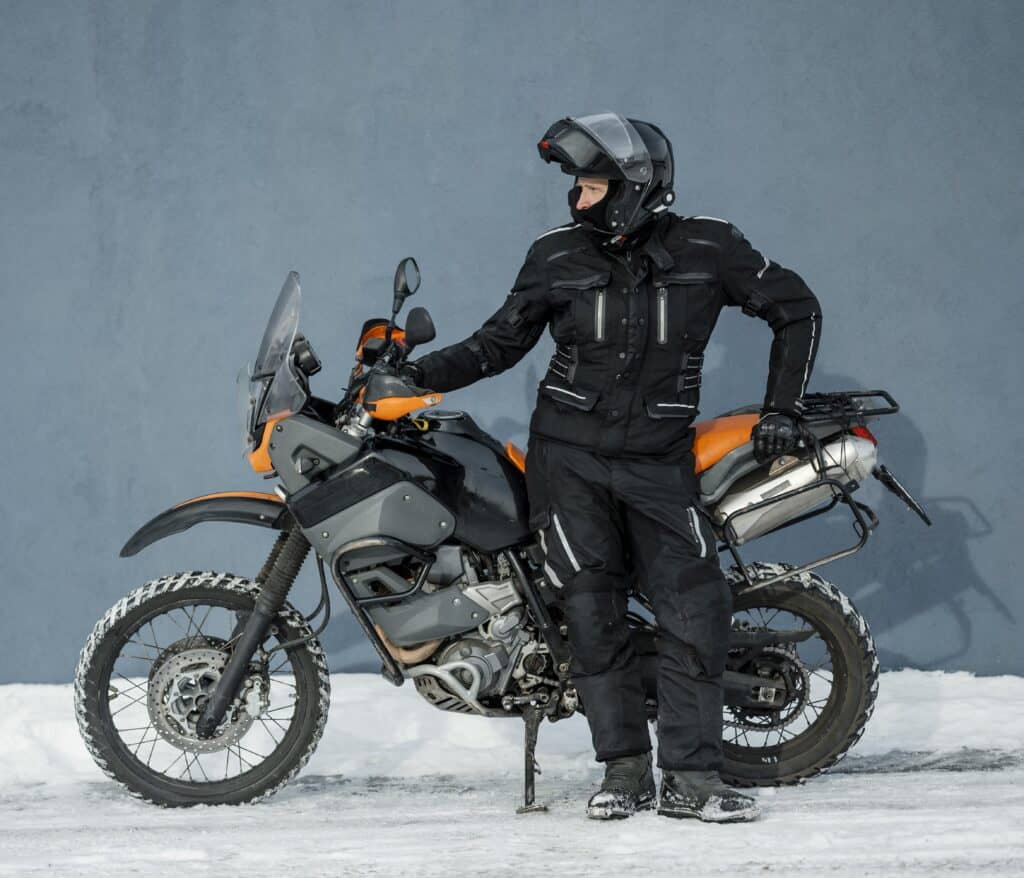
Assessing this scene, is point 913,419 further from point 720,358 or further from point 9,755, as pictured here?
point 9,755

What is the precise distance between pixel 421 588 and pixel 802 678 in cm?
110

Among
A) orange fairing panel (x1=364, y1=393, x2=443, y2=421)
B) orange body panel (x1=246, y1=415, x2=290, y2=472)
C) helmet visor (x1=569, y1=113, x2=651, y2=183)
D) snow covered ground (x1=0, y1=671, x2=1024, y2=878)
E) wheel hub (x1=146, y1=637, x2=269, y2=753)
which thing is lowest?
snow covered ground (x1=0, y1=671, x2=1024, y2=878)

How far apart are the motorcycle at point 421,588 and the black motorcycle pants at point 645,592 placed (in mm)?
96

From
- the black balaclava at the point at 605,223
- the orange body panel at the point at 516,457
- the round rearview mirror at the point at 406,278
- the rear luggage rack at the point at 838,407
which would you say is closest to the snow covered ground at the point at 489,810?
the orange body panel at the point at 516,457

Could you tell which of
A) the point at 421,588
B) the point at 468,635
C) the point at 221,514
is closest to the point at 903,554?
Answer: the point at 468,635

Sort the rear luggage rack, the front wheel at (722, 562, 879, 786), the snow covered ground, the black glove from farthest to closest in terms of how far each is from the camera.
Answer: the front wheel at (722, 562, 879, 786)
the rear luggage rack
the black glove
the snow covered ground

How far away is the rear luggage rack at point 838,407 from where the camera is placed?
3.95m

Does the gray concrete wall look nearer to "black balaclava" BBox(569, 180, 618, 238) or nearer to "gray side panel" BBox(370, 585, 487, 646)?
"black balaclava" BBox(569, 180, 618, 238)

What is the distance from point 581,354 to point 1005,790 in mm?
1654

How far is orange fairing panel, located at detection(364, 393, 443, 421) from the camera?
3.75 m

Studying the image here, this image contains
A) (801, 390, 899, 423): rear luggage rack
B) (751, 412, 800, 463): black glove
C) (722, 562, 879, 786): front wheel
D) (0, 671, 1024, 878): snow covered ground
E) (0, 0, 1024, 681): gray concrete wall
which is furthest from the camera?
(0, 0, 1024, 681): gray concrete wall

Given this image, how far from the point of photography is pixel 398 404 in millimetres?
3746

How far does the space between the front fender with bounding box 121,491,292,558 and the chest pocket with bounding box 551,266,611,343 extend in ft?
3.05

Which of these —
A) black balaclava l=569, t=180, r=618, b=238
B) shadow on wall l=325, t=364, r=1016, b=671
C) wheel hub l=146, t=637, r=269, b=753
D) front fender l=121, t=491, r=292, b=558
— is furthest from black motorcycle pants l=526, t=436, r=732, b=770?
shadow on wall l=325, t=364, r=1016, b=671
